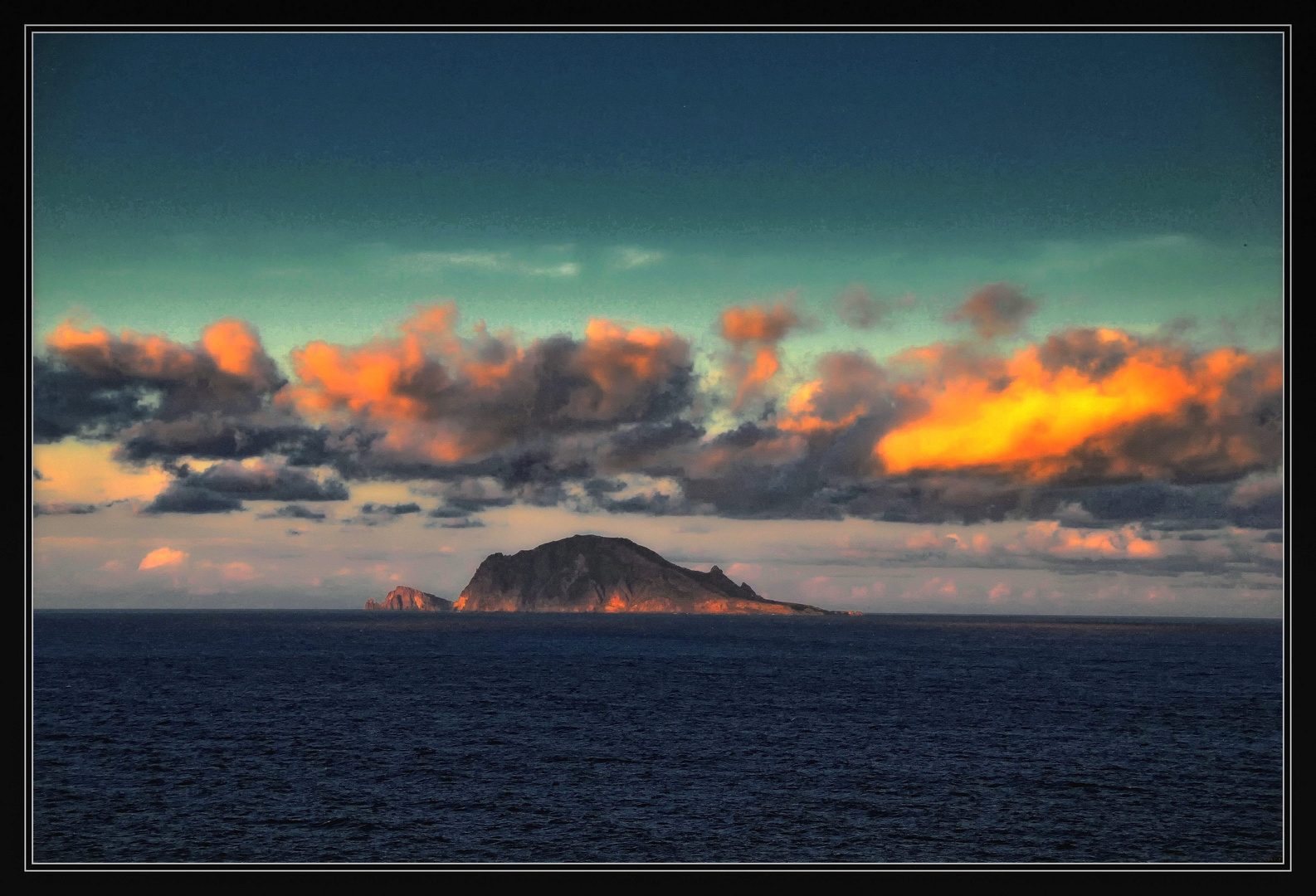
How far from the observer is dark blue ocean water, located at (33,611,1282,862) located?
44.2m

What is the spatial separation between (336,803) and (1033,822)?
34160 millimetres

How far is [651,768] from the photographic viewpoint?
5884cm

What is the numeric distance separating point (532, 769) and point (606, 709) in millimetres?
27297

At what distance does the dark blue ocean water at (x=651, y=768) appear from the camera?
44188mm

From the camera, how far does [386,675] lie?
381ft
